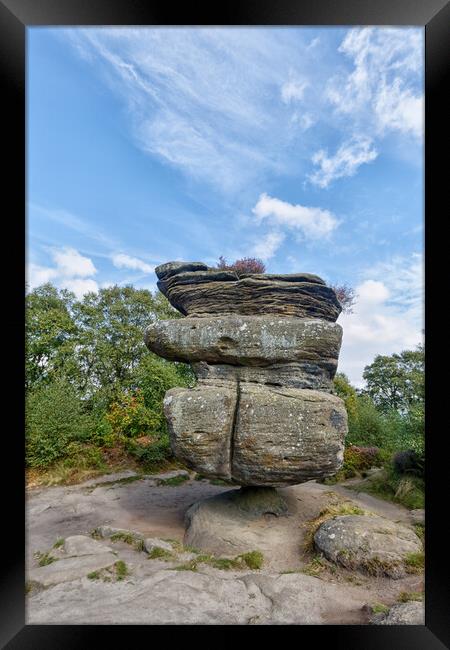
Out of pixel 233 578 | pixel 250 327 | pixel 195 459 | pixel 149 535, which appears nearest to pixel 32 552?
pixel 149 535

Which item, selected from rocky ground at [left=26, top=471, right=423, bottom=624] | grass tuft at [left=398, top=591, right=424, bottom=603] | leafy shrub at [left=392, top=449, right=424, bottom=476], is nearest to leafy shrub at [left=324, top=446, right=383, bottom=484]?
leafy shrub at [left=392, top=449, right=424, bottom=476]

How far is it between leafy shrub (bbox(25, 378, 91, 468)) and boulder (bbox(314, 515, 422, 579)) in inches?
420

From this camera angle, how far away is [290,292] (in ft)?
24.0

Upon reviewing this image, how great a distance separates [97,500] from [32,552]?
310 centimetres

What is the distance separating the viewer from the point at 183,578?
484 centimetres

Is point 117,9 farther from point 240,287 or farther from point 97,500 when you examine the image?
point 97,500

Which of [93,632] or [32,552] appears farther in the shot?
[32,552]

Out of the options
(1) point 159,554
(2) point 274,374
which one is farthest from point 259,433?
(1) point 159,554

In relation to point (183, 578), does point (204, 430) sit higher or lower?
higher

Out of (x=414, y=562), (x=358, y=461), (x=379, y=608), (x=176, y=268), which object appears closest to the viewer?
(x=379, y=608)

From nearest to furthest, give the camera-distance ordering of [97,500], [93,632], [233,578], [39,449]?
[93,632] < [233,578] < [97,500] < [39,449]
